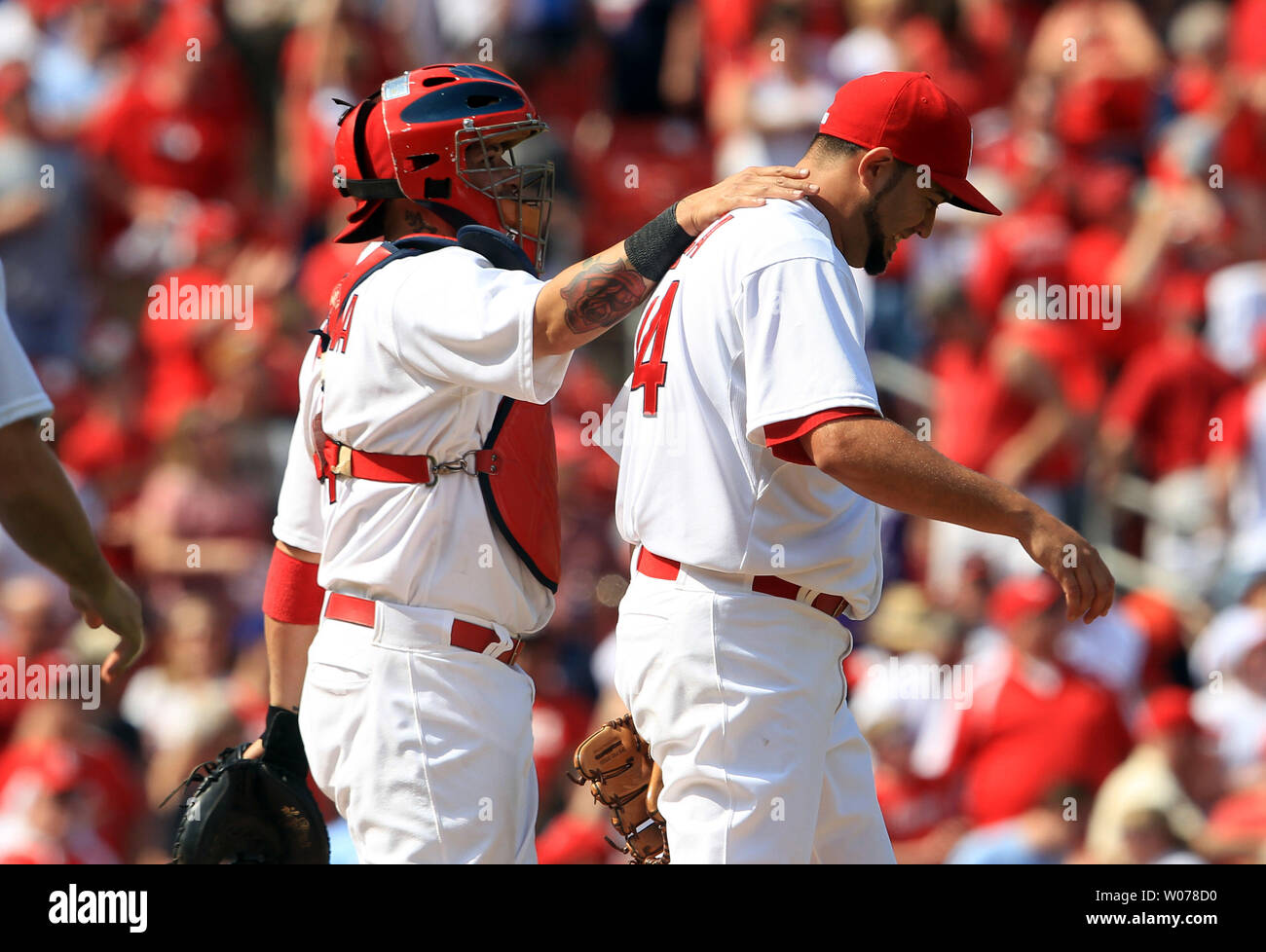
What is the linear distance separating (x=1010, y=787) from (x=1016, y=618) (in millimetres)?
694

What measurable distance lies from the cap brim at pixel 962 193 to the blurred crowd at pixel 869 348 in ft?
9.73

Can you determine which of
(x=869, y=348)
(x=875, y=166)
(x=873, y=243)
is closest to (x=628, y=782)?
(x=873, y=243)

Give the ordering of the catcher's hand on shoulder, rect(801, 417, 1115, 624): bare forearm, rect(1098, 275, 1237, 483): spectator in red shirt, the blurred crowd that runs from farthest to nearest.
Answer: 1. rect(1098, 275, 1237, 483): spectator in red shirt
2. the blurred crowd
3. the catcher's hand on shoulder
4. rect(801, 417, 1115, 624): bare forearm

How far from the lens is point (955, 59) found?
9523mm

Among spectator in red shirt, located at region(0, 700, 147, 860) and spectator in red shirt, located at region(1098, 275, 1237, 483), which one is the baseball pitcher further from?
spectator in red shirt, located at region(1098, 275, 1237, 483)

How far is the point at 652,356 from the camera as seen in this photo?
3.49 meters

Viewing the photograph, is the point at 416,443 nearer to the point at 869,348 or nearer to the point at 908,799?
the point at 908,799

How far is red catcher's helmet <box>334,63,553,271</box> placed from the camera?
12.8 feet

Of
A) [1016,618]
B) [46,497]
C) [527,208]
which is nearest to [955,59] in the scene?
[1016,618]

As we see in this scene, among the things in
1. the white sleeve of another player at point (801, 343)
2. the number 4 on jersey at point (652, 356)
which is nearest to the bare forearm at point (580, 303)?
the number 4 on jersey at point (652, 356)

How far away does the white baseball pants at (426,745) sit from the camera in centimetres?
357

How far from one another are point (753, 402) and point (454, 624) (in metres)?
0.87

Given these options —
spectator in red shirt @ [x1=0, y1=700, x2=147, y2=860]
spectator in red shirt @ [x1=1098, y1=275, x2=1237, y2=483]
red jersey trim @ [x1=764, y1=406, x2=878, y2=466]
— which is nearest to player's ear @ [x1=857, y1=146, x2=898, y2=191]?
red jersey trim @ [x1=764, y1=406, x2=878, y2=466]

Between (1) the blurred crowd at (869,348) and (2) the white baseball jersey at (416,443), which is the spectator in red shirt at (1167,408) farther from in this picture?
(2) the white baseball jersey at (416,443)
